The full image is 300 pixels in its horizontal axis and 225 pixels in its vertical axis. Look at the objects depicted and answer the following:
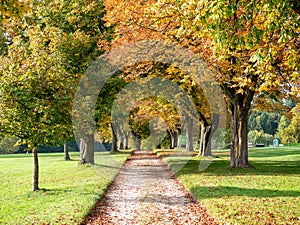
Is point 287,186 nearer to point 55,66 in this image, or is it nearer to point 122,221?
point 122,221

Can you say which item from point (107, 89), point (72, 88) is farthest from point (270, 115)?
point (72, 88)

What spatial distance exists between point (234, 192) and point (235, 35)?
19.6 ft

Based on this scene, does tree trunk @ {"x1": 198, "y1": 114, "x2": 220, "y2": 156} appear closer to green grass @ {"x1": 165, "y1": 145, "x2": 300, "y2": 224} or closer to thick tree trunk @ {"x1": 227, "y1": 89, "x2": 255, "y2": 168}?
thick tree trunk @ {"x1": 227, "y1": 89, "x2": 255, "y2": 168}

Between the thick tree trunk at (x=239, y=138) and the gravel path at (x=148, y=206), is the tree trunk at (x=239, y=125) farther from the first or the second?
the gravel path at (x=148, y=206)

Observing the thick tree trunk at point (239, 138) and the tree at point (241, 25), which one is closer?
the tree at point (241, 25)

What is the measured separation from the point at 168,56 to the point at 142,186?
567 cm

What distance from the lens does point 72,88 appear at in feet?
41.8

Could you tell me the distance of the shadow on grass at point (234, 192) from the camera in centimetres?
1109

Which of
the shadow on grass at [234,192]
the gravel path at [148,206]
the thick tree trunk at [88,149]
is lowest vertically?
the gravel path at [148,206]

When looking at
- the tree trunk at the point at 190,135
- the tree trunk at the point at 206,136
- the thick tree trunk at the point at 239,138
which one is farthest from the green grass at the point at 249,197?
the tree trunk at the point at 190,135

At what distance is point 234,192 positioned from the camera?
1167 cm

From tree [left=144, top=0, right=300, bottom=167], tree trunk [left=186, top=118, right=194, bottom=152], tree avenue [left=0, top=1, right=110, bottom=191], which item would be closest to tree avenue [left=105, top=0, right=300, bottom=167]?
tree [left=144, top=0, right=300, bottom=167]

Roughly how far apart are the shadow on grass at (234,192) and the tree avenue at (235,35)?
3.40 m

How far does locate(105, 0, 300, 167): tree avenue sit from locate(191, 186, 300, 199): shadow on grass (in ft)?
11.1
